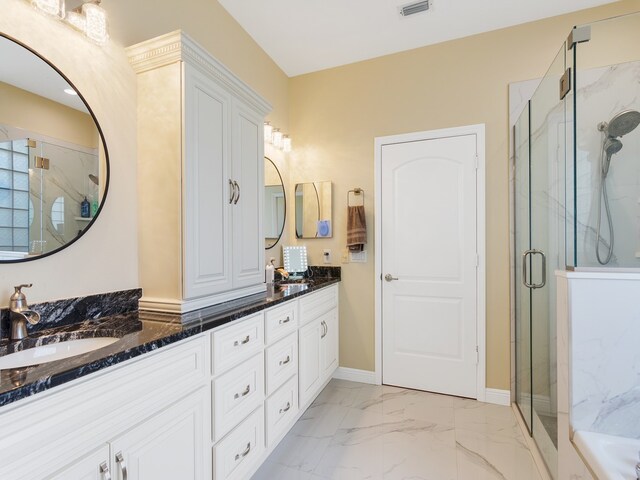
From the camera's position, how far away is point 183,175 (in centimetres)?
150

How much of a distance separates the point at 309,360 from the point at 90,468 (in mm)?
1525

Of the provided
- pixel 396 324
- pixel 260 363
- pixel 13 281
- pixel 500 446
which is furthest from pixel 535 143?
pixel 13 281

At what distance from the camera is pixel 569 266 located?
1.48 meters

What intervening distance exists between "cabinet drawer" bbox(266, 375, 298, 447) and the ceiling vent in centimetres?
270

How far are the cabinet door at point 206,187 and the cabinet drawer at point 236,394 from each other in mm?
419

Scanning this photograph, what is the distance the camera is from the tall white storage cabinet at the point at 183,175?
1507mm

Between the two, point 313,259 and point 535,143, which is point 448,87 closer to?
point 535,143

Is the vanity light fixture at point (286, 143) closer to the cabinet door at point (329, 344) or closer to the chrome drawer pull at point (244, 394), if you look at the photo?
the cabinet door at point (329, 344)

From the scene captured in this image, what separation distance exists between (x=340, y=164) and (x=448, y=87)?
1.11 meters

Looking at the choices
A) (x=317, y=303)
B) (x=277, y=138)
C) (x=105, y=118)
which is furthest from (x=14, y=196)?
(x=277, y=138)

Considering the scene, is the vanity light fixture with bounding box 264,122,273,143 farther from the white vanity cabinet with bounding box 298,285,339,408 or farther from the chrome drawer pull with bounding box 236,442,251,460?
the chrome drawer pull with bounding box 236,442,251,460

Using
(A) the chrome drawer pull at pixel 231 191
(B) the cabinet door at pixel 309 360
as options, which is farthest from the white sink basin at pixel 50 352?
(B) the cabinet door at pixel 309 360

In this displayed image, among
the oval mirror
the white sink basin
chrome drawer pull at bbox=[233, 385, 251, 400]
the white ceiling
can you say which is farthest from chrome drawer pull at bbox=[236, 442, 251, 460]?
the white ceiling

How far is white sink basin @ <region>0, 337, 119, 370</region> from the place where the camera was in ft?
3.33
